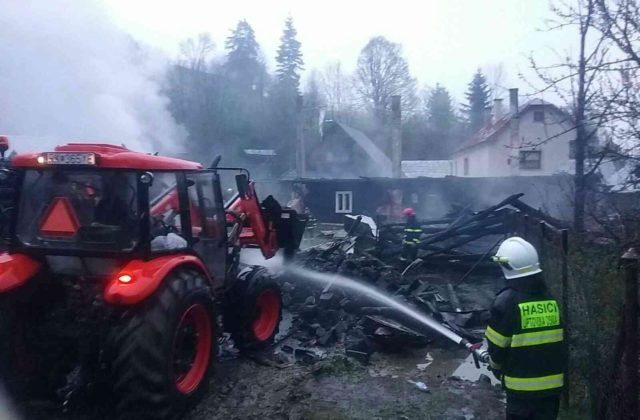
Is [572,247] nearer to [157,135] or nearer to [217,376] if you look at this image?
[217,376]

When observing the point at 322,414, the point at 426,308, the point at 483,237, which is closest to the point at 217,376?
the point at 322,414

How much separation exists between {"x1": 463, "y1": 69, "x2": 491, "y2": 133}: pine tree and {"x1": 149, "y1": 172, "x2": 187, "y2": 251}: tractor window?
2649 inches

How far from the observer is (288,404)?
5.90 metres

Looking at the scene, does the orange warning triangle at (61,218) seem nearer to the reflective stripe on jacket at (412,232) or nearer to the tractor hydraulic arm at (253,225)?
the tractor hydraulic arm at (253,225)

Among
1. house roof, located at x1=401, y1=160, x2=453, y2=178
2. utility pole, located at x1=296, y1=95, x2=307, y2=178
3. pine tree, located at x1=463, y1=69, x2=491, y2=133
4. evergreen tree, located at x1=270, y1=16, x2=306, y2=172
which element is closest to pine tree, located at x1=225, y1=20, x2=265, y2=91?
evergreen tree, located at x1=270, y1=16, x2=306, y2=172

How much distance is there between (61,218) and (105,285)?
756 mm

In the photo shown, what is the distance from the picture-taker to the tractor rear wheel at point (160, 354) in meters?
4.81

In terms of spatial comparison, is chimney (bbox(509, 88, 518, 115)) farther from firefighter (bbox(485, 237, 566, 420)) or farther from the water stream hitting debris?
firefighter (bbox(485, 237, 566, 420))

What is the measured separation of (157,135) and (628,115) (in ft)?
44.5

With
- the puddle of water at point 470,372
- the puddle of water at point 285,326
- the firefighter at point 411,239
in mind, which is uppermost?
the firefighter at point 411,239

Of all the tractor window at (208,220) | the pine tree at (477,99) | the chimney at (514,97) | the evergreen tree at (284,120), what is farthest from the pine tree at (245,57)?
the tractor window at (208,220)

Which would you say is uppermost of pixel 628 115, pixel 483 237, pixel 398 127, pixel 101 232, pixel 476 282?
pixel 398 127

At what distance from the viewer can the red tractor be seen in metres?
4.90

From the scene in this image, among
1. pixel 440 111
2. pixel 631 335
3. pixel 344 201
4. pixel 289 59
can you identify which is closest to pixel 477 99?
pixel 440 111
